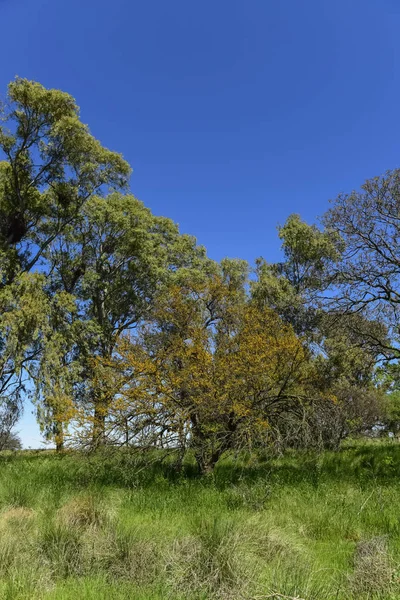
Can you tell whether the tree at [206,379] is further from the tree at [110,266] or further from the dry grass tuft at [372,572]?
the tree at [110,266]

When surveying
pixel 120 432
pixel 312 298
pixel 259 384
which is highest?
pixel 312 298

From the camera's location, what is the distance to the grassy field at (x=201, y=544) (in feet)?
12.9

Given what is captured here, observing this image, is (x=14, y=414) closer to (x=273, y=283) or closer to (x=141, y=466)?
(x=141, y=466)

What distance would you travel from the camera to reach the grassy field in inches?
155

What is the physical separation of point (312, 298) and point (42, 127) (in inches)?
592

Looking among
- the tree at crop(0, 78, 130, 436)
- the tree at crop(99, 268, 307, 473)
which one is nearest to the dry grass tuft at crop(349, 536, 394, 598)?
the tree at crop(99, 268, 307, 473)

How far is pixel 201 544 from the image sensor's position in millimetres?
4859

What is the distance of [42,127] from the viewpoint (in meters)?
19.2

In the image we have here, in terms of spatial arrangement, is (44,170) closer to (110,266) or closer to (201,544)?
(110,266)

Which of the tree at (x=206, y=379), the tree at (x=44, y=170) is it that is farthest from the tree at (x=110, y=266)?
the tree at (x=206, y=379)

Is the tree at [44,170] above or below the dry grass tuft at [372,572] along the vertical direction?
above

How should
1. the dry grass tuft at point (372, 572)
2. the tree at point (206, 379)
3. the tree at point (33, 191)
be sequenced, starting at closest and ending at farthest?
1. the dry grass tuft at point (372, 572)
2. the tree at point (206, 379)
3. the tree at point (33, 191)

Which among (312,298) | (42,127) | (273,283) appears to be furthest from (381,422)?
(42,127)

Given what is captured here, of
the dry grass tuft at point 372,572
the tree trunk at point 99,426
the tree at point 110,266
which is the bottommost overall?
the dry grass tuft at point 372,572
